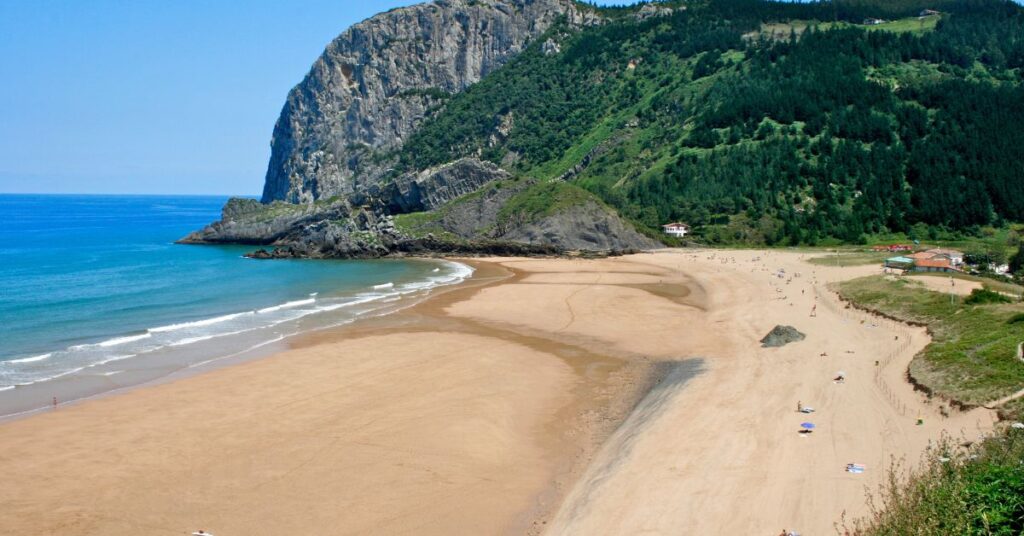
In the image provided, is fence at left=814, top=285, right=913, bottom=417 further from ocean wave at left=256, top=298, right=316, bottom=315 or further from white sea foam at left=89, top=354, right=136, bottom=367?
ocean wave at left=256, top=298, right=316, bottom=315

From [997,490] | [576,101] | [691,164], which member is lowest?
[997,490]

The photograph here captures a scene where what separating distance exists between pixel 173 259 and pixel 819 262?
239 feet

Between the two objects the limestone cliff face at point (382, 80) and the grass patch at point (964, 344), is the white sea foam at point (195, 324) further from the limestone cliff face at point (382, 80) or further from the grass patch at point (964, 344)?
the limestone cliff face at point (382, 80)

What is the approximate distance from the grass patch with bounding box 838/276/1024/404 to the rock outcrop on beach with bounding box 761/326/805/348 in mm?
5706

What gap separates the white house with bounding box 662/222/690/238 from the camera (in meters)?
93.3

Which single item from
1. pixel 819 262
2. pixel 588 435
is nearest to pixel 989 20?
pixel 819 262

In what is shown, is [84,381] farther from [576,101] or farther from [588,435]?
[576,101]

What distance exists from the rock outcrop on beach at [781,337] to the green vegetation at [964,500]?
59.4ft

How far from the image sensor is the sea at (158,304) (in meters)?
32.6

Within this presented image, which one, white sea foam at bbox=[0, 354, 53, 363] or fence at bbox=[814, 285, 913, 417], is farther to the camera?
white sea foam at bbox=[0, 354, 53, 363]

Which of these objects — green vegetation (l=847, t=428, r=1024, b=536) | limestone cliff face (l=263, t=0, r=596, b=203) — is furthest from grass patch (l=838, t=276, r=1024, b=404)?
limestone cliff face (l=263, t=0, r=596, b=203)

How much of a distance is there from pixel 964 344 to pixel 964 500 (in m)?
18.1

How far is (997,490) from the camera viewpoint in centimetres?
1148

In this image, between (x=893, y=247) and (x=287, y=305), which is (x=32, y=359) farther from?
(x=893, y=247)
